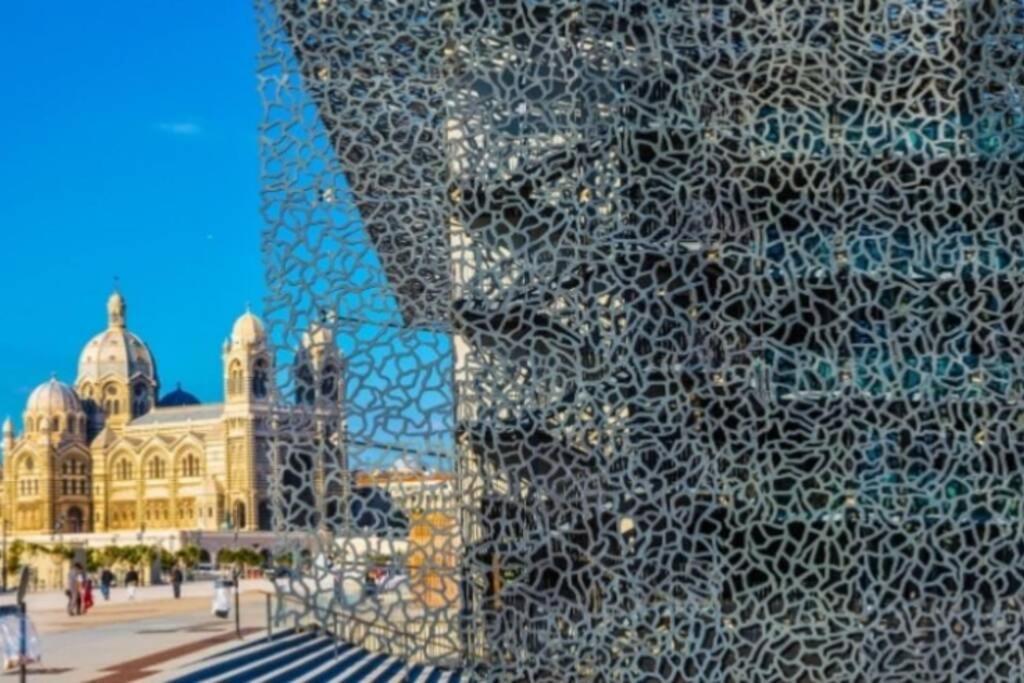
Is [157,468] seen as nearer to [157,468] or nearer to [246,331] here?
[157,468]

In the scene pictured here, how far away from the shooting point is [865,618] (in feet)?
26.9

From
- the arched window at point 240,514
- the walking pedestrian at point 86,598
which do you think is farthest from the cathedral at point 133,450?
the walking pedestrian at point 86,598

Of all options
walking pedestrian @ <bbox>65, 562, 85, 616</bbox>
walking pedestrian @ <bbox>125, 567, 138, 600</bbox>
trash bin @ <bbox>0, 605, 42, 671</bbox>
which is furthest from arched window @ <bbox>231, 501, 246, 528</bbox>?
trash bin @ <bbox>0, 605, 42, 671</bbox>

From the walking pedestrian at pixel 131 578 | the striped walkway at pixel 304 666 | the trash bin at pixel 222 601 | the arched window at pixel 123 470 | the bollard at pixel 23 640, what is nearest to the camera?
the bollard at pixel 23 640

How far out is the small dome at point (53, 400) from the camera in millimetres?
70000

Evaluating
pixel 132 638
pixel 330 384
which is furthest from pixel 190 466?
pixel 330 384

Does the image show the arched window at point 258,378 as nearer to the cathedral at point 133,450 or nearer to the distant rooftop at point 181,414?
the cathedral at point 133,450

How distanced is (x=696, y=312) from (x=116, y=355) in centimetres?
6745

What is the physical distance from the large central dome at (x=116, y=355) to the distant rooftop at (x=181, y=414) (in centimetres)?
212

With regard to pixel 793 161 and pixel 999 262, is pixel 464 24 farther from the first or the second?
pixel 999 262

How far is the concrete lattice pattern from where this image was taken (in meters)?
8.16

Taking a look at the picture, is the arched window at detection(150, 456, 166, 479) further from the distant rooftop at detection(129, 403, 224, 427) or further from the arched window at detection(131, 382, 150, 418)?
the arched window at detection(131, 382, 150, 418)

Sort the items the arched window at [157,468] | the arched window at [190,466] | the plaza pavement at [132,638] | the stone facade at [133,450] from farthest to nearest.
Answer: the arched window at [157,468]
the arched window at [190,466]
the stone facade at [133,450]
the plaza pavement at [132,638]

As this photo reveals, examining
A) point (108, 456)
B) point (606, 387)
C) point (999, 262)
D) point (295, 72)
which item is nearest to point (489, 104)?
point (295, 72)
